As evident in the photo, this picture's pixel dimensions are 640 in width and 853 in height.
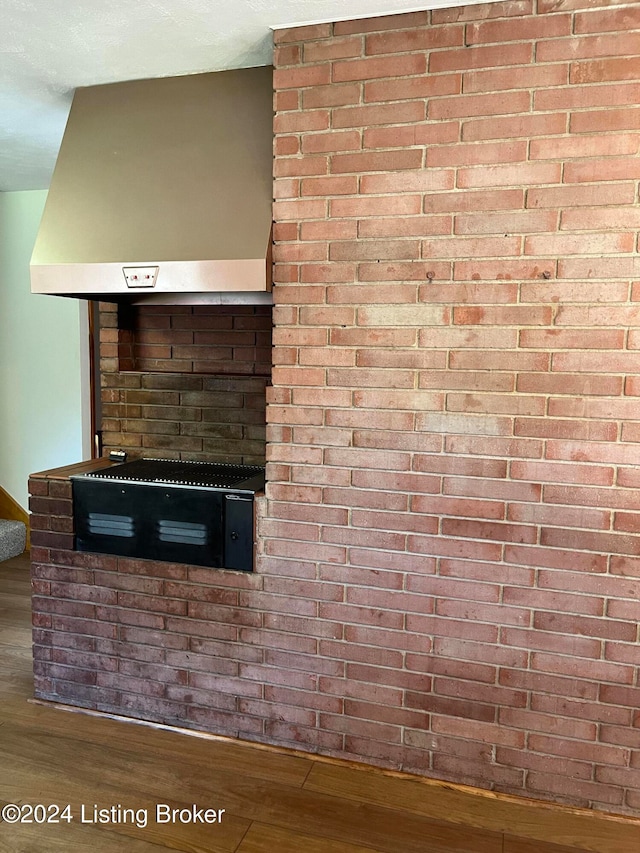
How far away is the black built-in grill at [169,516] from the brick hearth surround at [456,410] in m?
0.09

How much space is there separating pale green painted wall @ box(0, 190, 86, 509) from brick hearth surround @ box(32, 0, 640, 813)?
2.64 metres

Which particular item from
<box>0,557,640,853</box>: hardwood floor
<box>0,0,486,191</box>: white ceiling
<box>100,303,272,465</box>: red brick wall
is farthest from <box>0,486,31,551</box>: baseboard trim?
<box>0,0,486,191</box>: white ceiling

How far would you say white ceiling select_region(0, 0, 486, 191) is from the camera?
1.94 meters

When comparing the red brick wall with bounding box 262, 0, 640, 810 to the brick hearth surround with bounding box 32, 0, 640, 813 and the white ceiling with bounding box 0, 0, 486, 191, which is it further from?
the white ceiling with bounding box 0, 0, 486, 191

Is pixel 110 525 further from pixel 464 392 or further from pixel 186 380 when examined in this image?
pixel 464 392

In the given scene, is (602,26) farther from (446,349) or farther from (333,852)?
(333,852)

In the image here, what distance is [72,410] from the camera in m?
4.43

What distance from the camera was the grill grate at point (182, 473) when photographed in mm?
2426

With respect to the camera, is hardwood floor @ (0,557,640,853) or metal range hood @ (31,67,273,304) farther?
metal range hood @ (31,67,273,304)

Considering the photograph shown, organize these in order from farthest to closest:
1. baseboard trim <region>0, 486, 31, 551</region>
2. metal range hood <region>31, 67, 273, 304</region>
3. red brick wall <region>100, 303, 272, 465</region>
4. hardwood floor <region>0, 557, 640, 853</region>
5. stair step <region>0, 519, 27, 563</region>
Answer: baseboard trim <region>0, 486, 31, 551</region>
stair step <region>0, 519, 27, 563</region>
red brick wall <region>100, 303, 272, 465</region>
metal range hood <region>31, 67, 273, 304</region>
hardwood floor <region>0, 557, 640, 853</region>

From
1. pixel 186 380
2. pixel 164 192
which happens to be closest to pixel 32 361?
pixel 186 380

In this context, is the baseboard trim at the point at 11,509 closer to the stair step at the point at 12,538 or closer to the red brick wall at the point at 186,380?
the stair step at the point at 12,538

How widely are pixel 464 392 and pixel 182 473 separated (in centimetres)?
119

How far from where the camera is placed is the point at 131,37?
2.15 metres
